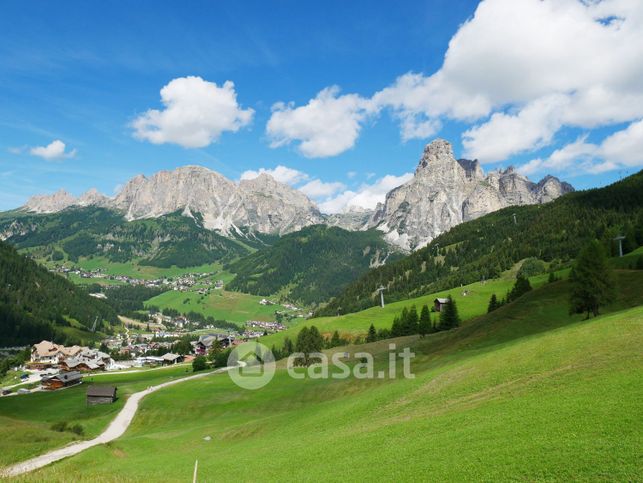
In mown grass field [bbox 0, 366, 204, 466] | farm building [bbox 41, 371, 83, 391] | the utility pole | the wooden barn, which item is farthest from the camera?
the utility pole

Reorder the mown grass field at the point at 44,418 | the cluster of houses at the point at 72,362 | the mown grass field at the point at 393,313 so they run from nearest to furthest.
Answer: the mown grass field at the point at 44,418 → the mown grass field at the point at 393,313 → the cluster of houses at the point at 72,362

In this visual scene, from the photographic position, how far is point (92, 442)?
189 feet

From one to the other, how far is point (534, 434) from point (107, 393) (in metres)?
93.1

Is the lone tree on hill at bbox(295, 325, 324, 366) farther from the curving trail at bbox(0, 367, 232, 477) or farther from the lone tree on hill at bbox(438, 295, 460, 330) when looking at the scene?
the curving trail at bbox(0, 367, 232, 477)

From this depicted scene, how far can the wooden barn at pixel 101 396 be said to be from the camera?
3625 inches

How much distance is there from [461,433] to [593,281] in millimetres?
47020

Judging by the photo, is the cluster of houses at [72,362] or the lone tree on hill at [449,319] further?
the cluster of houses at [72,362]

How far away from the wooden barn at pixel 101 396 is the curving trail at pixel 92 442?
12.4ft

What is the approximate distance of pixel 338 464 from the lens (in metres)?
27.3

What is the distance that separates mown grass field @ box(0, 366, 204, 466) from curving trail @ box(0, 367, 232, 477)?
4.37 ft

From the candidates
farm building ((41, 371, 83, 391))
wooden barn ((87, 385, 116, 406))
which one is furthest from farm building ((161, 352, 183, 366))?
wooden barn ((87, 385, 116, 406))

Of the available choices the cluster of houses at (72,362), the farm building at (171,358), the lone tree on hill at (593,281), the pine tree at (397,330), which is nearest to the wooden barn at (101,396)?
the pine tree at (397,330)

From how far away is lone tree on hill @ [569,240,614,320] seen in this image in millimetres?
61750

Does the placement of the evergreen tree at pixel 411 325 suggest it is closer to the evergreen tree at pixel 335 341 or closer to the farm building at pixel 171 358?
the evergreen tree at pixel 335 341
